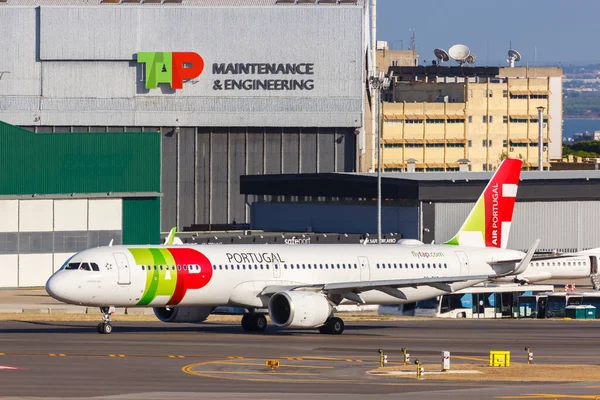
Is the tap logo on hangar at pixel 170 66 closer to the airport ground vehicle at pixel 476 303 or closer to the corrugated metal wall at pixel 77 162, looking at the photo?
the corrugated metal wall at pixel 77 162

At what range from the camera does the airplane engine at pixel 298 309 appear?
6159 centimetres

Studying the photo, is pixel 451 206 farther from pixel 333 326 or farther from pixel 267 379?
pixel 267 379

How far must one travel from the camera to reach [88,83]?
149000 mm

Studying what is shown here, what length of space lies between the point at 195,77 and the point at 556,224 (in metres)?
48.4

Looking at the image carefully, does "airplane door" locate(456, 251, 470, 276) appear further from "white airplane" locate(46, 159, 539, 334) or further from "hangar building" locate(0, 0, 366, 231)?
"hangar building" locate(0, 0, 366, 231)

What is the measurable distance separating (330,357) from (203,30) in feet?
326

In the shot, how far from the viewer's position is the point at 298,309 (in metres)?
61.6

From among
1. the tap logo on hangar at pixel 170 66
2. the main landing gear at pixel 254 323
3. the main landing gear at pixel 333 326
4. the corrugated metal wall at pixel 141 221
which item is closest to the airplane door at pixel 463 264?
the main landing gear at pixel 333 326

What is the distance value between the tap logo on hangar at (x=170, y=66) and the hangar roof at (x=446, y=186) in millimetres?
24639

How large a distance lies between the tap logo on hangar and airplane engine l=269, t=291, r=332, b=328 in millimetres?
87929

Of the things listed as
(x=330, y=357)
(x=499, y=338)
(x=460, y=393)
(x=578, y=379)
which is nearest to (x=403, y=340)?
(x=499, y=338)

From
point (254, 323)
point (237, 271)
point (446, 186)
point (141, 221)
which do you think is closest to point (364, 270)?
point (254, 323)

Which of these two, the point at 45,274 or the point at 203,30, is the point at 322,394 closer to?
the point at 45,274

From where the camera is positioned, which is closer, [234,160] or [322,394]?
[322,394]
